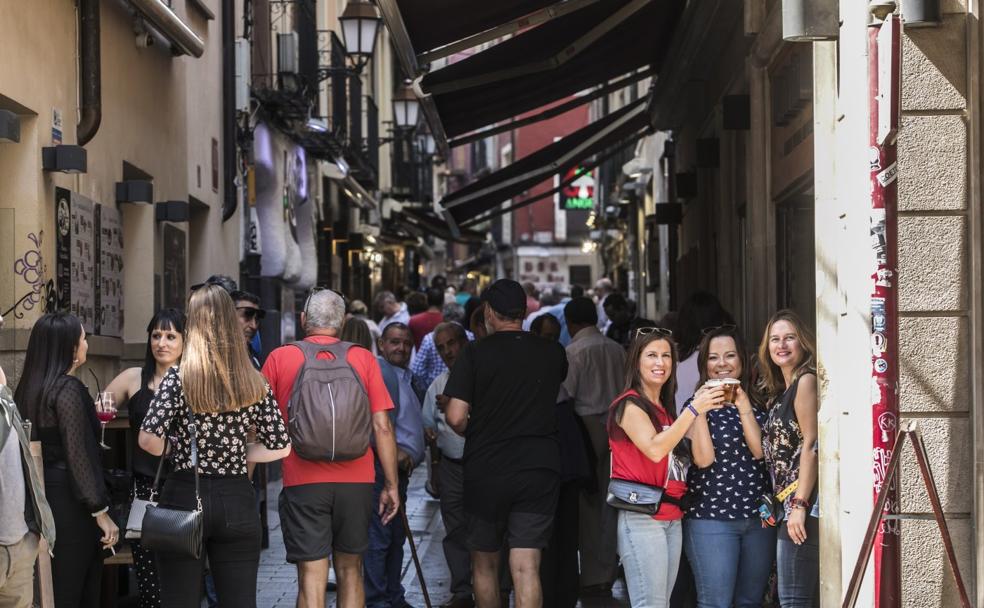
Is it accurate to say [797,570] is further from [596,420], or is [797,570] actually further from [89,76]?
[89,76]

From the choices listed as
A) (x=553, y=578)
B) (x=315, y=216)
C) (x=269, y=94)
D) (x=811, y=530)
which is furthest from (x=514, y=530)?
(x=315, y=216)

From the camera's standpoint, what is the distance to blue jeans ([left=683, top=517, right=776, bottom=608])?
22.9ft

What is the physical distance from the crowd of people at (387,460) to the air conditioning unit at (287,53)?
917cm

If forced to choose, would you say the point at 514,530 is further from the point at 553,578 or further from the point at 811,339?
the point at 811,339

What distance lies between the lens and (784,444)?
6.99 m

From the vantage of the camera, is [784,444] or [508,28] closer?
[784,444]

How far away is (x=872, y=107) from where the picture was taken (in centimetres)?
595

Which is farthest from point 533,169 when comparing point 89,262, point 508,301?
point 508,301

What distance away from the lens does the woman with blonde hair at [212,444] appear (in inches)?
260

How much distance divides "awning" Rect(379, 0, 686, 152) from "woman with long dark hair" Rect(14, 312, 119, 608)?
2.79 meters

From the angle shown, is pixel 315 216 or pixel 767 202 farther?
pixel 315 216

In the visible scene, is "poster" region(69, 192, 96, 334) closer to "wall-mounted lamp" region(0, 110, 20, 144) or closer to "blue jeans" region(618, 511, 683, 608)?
"wall-mounted lamp" region(0, 110, 20, 144)

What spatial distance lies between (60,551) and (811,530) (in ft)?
11.4

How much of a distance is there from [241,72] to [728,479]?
1062 centimetres
